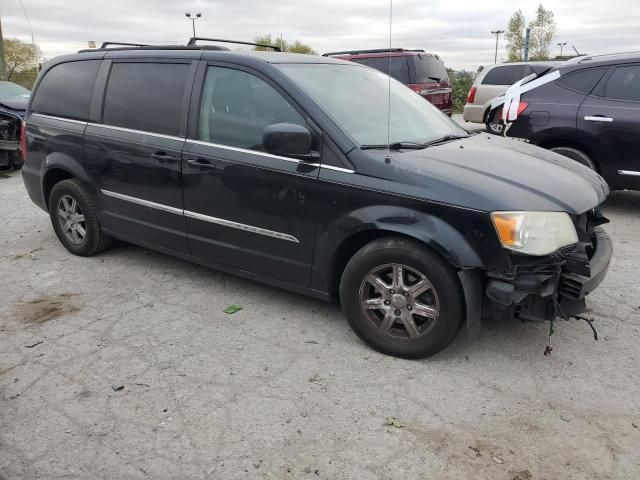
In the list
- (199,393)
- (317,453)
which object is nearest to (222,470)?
(317,453)

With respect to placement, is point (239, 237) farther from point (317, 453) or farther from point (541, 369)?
point (541, 369)

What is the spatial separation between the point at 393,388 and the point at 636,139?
453cm

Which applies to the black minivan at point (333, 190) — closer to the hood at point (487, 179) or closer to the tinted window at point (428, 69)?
the hood at point (487, 179)

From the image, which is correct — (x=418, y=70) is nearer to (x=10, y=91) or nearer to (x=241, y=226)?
(x=10, y=91)

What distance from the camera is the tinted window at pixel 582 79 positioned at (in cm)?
645

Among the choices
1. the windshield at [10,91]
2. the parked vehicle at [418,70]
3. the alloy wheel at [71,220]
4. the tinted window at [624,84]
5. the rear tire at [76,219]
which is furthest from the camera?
the parked vehicle at [418,70]

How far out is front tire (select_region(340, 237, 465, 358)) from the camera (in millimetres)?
3109

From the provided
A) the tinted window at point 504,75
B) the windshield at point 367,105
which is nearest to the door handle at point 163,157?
the windshield at point 367,105

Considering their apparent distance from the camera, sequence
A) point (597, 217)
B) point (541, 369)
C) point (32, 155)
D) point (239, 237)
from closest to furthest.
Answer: point (541, 369), point (597, 217), point (239, 237), point (32, 155)

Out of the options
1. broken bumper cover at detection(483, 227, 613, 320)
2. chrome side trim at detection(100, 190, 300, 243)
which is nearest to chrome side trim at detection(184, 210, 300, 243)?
chrome side trim at detection(100, 190, 300, 243)

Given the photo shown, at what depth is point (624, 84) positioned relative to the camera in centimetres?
626

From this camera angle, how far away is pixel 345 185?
3.34 m

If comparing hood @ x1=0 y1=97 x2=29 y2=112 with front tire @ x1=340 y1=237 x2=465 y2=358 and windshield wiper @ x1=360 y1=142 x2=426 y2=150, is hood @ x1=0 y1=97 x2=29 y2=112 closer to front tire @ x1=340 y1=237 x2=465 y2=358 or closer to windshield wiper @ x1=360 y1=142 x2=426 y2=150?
windshield wiper @ x1=360 y1=142 x2=426 y2=150

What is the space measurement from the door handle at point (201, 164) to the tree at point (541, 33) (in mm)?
46589
